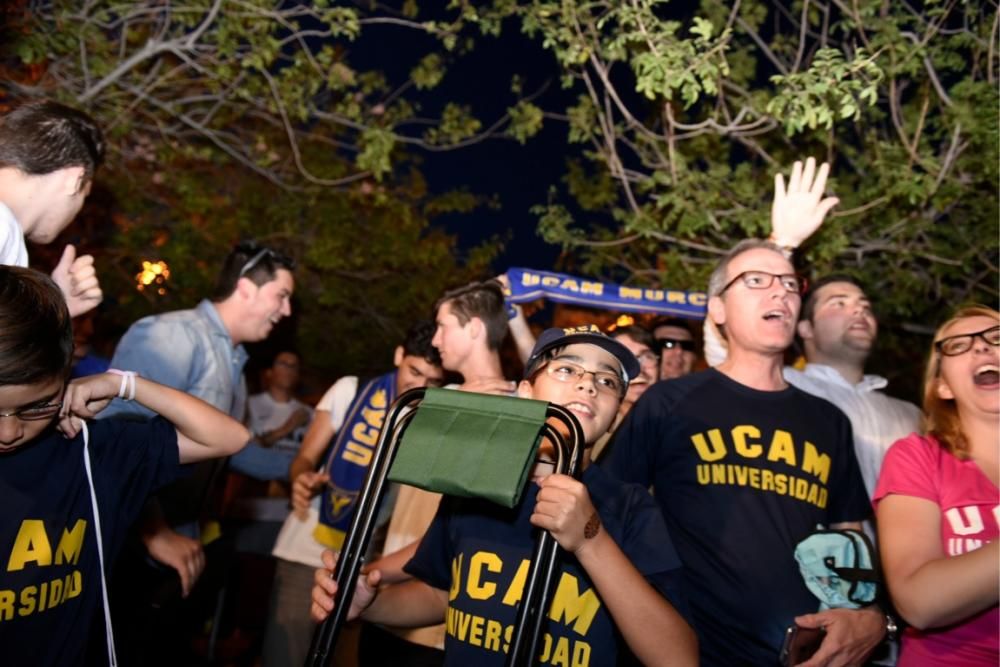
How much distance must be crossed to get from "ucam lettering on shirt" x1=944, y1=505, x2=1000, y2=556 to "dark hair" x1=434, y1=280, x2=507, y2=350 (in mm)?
2403

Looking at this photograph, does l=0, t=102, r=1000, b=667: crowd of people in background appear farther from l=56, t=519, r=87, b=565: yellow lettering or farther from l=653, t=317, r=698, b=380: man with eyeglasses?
l=653, t=317, r=698, b=380: man with eyeglasses

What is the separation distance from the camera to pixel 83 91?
7023mm

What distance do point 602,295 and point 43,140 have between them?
363cm

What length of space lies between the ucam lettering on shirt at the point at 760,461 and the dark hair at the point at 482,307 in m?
1.48

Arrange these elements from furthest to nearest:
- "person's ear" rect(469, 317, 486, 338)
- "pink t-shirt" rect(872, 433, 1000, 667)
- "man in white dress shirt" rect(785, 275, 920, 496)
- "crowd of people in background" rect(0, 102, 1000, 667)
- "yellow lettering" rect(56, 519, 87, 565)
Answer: "person's ear" rect(469, 317, 486, 338) → "man in white dress shirt" rect(785, 275, 920, 496) → "pink t-shirt" rect(872, 433, 1000, 667) → "yellow lettering" rect(56, 519, 87, 565) → "crowd of people in background" rect(0, 102, 1000, 667)

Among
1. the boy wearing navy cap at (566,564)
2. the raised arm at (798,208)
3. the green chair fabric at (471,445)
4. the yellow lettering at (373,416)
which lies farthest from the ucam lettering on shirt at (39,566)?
the raised arm at (798,208)

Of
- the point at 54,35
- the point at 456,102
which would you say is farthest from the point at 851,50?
the point at 54,35

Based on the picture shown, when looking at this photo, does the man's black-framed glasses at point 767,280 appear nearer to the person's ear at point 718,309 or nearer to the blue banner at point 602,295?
the person's ear at point 718,309

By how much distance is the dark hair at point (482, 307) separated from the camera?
4.40 m

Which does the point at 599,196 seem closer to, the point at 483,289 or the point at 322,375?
the point at 483,289

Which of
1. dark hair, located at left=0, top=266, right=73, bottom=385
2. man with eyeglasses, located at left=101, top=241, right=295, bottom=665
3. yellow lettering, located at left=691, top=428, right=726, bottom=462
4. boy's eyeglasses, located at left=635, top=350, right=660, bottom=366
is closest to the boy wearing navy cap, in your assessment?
yellow lettering, located at left=691, top=428, right=726, bottom=462

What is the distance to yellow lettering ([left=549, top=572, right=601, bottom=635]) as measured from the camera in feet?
7.94

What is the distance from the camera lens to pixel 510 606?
2455 mm

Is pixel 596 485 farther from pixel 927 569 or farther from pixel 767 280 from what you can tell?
pixel 767 280
